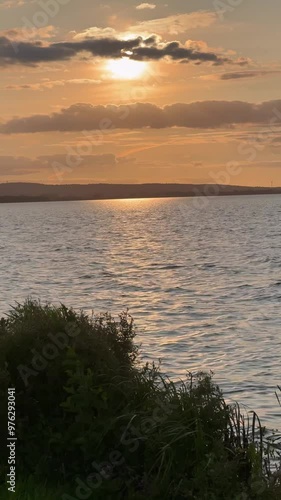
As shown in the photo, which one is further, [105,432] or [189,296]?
[189,296]

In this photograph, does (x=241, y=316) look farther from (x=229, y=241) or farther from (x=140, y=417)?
(x=229, y=241)

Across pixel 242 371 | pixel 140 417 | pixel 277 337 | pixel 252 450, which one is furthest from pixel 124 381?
pixel 277 337

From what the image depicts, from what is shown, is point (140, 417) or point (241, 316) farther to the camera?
point (241, 316)

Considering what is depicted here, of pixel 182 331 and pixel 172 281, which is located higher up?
pixel 172 281

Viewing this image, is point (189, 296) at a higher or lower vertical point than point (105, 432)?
higher

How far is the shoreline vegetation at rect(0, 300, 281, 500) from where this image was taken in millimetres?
8961

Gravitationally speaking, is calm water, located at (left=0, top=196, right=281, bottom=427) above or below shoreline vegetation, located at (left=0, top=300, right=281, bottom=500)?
above

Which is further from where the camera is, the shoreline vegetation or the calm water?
the calm water

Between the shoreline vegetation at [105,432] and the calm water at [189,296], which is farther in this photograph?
the calm water at [189,296]

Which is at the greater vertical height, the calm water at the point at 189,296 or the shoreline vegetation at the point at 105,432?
the calm water at the point at 189,296

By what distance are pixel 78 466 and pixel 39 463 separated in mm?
569

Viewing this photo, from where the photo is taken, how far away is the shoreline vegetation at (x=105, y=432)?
8961 millimetres

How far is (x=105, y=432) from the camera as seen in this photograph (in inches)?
378

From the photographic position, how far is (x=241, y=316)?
32031 millimetres
